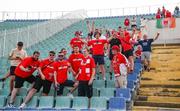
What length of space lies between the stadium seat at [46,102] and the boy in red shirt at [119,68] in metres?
1.71

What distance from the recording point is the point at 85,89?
9172 mm

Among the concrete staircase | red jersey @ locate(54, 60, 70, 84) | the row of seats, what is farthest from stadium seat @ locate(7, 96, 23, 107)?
the concrete staircase

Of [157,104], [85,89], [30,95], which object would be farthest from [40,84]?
[157,104]

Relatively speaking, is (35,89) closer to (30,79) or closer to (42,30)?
(30,79)

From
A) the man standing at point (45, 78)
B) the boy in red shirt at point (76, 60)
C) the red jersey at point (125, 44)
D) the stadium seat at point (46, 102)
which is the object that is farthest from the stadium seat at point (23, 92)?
the red jersey at point (125, 44)

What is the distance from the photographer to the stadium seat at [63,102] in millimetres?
9156

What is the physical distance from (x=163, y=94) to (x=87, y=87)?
8.30ft

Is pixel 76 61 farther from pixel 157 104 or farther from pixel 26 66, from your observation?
pixel 157 104

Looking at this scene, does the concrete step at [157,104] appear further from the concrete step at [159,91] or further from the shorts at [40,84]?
the shorts at [40,84]

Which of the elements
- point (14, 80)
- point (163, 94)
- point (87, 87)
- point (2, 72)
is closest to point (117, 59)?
point (87, 87)

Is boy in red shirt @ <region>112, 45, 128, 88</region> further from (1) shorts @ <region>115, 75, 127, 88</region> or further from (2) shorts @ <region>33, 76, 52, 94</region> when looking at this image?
(2) shorts @ <region>33, 76, 52, 94</region>

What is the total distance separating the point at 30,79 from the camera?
990cm

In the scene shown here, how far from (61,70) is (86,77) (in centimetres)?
77

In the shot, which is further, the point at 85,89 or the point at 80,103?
the point at 85,89
